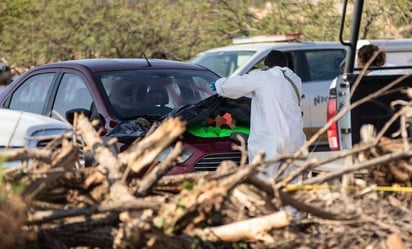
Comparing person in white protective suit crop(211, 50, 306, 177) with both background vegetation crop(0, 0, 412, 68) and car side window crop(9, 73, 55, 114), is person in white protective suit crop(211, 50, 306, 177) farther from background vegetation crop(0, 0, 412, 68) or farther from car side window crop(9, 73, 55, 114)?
background vegetation crop(0, 0, 412, 68)

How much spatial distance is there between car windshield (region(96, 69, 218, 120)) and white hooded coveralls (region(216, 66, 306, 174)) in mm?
1408

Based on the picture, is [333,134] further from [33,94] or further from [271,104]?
[33,94]

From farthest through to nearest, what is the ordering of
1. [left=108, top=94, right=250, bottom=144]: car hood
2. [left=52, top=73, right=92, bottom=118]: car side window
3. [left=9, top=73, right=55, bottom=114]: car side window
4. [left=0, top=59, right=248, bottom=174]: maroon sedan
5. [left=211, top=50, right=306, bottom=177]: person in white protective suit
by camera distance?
[left=9, top=73, right=55, bottom=114]: car side window
[left=52, top=73, right=92, bottom=118]: car side window
[left=0, top=59, right=248, bottom=174]: maroon sedan
[left=108, top=94, right=250, bottom=144]: car hood
[left=211, top=50, right=306, bottom=177]: person in white protective suit

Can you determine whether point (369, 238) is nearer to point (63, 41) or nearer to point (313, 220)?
point (313, 220)

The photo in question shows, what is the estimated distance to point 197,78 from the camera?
9773mm

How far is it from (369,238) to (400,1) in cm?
574

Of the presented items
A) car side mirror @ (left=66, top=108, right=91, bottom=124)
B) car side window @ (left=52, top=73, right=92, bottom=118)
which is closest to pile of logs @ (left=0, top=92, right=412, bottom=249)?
car side mirror @ (left=66, top=108, right=91, bottom=124)

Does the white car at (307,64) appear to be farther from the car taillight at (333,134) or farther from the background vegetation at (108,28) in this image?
the background vegetation at (108,28)

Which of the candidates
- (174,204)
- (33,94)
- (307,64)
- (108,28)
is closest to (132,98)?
(33,94)

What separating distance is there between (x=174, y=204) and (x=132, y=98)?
4.84 meters

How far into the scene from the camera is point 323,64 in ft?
47.5

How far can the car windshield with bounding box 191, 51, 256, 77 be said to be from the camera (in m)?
14.6

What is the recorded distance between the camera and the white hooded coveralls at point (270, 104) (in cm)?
776

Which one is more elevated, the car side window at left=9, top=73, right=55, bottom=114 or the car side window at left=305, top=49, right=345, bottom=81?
the car side window at left=9, top=73, right=55, bottom=114
